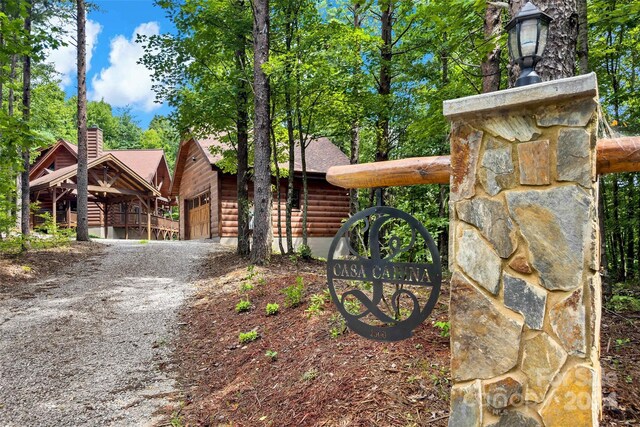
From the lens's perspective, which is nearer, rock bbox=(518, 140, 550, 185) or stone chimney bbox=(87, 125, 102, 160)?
rock bbox=(518, 140, 550, 185)

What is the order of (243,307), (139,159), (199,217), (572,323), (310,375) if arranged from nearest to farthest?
(572,323)
(310,375)
(243,307)
(199,217)
(139,159)

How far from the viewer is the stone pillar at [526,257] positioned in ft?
5.98

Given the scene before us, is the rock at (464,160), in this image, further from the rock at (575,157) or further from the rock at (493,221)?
the rock at (575,157)

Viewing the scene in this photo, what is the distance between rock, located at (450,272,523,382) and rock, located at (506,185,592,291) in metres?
0.26

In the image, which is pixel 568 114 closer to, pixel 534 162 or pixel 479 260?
pixel 534 162

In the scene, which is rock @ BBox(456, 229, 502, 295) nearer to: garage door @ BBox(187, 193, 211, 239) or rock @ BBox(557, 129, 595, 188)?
rock @ BBox(557, 129, 595, 188)

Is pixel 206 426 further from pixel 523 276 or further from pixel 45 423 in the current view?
pixel 523 276

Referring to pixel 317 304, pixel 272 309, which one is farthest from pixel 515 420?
pixel 272 309

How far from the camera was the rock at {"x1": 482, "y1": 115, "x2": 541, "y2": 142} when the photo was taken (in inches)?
75.8

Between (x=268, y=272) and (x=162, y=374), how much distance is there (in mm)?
3245

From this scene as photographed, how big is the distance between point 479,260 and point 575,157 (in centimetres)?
61

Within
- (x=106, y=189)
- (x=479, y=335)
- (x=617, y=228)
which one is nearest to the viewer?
(x=479, y=335)

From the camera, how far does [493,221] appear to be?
2004 mm

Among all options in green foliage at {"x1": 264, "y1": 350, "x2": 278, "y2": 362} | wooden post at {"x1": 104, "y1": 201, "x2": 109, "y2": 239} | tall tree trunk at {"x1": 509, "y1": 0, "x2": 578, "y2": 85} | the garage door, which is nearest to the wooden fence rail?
tall tree trunk at {"x1": 509, "y1": 0, "x2": 578, "y2": 85}
